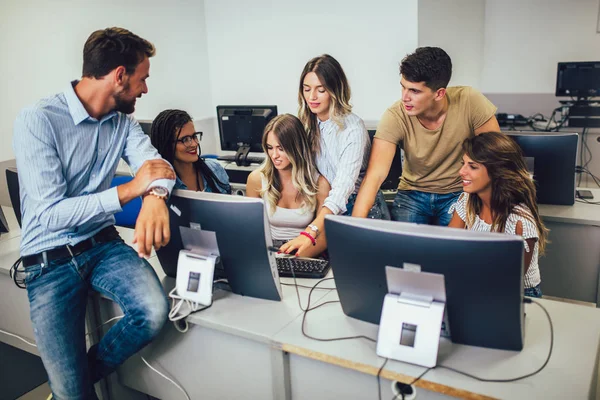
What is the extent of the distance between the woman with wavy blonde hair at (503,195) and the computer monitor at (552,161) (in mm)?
468

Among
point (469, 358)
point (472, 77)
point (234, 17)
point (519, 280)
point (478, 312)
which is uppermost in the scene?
point (234, 17)

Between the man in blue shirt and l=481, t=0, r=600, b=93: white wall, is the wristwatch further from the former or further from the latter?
l=481, t=0, r=600, b=93: white wall

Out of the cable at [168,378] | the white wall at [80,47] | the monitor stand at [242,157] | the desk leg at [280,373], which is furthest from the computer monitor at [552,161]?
the white wall at [80,47]

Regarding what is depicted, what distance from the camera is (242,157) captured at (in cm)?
375

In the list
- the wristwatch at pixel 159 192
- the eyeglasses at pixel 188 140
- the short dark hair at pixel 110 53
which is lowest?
the wristwatch at pixel 159 192

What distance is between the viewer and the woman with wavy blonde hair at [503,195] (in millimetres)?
1778

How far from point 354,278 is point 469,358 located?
1.12 ft

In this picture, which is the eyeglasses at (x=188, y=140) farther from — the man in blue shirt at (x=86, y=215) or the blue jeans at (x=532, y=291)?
the blue jeans at (x=532, y=291)

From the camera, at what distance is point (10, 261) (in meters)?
2.11

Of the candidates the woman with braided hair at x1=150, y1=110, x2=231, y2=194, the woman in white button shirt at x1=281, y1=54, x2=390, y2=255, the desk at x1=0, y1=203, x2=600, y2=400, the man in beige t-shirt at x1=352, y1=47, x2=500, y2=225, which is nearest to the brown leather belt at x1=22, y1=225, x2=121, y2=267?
the desk at x1=0, y1=203, x2=600, y2=400

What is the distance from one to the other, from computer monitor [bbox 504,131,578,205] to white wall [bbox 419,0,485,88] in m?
2.30

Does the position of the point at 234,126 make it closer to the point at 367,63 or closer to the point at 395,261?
the point at 367,63

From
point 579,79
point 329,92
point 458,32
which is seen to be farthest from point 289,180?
point 579,79

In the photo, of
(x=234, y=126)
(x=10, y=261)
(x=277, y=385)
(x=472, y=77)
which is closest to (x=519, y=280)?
(x=277, y=385)
